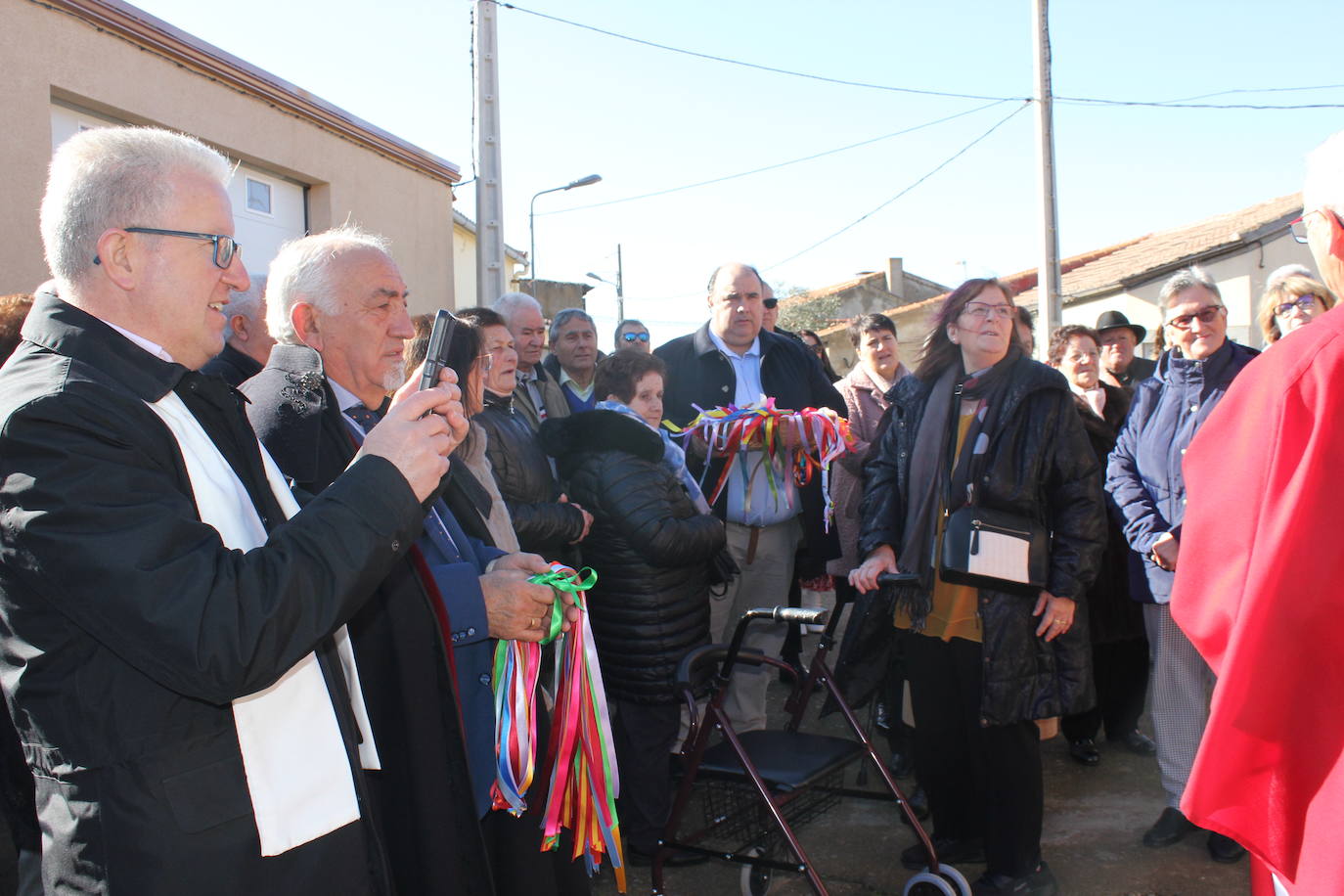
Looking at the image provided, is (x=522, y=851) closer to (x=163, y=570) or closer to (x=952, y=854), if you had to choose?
(x=163, y=570)

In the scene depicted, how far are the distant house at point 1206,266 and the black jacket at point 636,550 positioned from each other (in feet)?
46.2

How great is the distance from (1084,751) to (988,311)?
2.63 meters

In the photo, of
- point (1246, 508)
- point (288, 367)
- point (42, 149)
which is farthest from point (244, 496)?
point (42, 149)

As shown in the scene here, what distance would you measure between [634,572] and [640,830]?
1044 millimetres

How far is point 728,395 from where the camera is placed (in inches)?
204

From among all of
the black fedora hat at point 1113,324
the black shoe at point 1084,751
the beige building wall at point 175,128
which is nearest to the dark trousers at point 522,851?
the black shoe at point 1084,751

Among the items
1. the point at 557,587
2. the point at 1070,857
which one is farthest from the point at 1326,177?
the point at 1070,857

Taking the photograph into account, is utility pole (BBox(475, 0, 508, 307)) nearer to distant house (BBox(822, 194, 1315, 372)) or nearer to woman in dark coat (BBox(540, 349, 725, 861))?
woman in dark coat (BBox(540, 349, 725, 861))

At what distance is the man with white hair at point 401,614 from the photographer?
2025 millimetres

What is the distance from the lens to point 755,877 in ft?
11.5

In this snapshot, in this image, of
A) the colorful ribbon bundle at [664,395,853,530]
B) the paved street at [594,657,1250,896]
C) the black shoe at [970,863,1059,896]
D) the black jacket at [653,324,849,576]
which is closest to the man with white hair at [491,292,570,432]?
the black jacket at [653,324,849,576]

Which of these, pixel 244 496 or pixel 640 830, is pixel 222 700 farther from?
pixel 640 830

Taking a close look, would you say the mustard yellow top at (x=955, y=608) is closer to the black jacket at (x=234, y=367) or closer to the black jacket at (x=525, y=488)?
the black jacket at (x=525, y=488)

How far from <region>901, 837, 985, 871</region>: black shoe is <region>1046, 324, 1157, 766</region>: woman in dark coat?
1.33 meters
